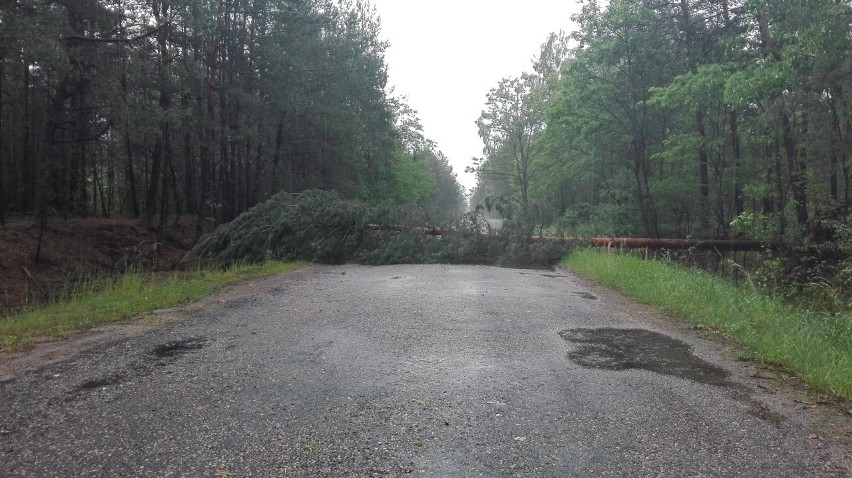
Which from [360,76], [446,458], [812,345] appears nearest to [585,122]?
[360,76]

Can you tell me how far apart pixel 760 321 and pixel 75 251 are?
20507 mm

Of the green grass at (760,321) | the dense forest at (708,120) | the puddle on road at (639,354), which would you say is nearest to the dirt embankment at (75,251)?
the puddle on road at (639,354)

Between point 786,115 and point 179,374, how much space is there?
16.1 metres

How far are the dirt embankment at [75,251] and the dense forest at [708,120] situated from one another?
12355 millimetres

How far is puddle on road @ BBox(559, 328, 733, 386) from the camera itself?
18.0 ft

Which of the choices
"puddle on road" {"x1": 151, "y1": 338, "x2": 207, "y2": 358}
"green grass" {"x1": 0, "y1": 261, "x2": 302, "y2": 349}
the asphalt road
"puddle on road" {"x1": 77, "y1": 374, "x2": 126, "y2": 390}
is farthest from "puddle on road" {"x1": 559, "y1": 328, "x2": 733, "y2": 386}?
"green grass" {"x1": 0, "y1": 261, "x2": 302, "y2": 349}

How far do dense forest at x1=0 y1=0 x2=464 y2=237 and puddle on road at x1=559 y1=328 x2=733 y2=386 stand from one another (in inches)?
494

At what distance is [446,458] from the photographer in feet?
11.3

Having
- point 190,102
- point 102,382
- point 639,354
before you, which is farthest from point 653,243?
point 190,102

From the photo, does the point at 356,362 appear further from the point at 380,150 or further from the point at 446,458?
the point at 380,150

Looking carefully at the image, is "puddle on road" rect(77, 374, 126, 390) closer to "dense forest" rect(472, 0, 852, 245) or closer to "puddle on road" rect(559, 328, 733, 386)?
"puddle on road" rect(559, 328, 733, 386)

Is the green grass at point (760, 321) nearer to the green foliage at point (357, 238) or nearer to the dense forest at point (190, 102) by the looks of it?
the green foliage at point (357, 238)

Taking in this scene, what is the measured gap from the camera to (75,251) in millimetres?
19969

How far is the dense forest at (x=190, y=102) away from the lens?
17.0 m
